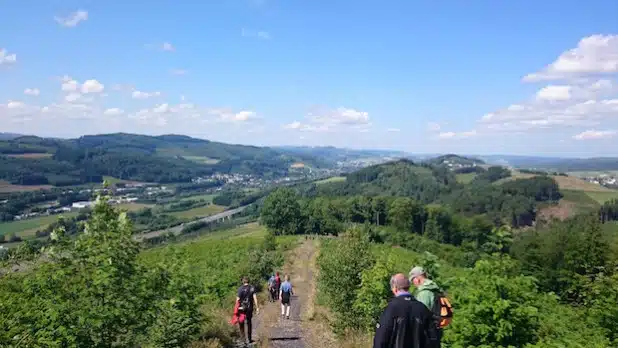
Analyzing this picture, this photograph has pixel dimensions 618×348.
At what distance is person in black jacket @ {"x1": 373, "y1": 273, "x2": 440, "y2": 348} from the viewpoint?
5.49 metres

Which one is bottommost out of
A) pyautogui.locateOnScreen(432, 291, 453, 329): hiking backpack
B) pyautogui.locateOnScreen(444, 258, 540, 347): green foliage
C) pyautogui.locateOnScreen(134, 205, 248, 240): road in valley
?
pyautogui.locateOnScreen(134, 205, 248, 240): road in valley

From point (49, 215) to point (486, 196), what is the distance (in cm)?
14197

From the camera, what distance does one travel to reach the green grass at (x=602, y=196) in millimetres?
161375

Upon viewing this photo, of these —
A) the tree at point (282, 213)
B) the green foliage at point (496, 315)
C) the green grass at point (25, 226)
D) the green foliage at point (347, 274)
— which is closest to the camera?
the green foliage at point (496, 315)

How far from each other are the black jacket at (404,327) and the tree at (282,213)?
7973 cm

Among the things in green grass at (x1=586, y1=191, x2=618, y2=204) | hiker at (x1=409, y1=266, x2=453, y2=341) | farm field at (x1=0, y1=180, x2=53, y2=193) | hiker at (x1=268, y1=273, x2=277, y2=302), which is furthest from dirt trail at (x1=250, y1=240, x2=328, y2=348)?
green grass at (x1=586, y1=191, x2=618, y2=204)

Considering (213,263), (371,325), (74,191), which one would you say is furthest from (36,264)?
(74,191)

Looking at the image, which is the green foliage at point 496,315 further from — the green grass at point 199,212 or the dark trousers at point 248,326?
the green grass at point 199,212

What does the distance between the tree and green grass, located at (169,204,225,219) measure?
2690 inches

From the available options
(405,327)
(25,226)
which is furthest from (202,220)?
(405,327)

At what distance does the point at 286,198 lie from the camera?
86438 millimetres

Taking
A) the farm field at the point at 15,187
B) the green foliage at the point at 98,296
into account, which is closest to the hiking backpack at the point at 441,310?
the green foliage at the point at 98,296

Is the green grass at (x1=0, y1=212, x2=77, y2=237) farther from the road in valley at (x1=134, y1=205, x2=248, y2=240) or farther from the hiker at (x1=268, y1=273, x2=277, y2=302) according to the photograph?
the hiker at (x1=268, y1=273, x2=277, y2=302)

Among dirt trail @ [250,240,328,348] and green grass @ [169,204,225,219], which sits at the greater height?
dirt trail @ [250,240,328,348]
